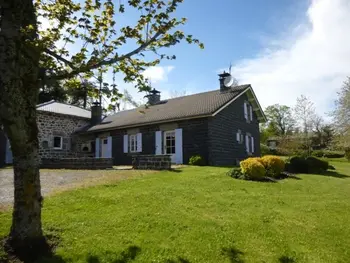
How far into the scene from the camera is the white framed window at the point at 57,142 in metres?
23.6

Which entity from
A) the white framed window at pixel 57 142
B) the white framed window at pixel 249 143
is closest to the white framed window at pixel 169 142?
the white framed window at pixel 249 143

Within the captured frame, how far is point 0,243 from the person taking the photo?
16.2 feet

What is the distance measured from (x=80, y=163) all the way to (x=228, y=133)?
9.59 m

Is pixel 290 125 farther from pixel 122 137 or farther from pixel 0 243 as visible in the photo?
pixel 0 243

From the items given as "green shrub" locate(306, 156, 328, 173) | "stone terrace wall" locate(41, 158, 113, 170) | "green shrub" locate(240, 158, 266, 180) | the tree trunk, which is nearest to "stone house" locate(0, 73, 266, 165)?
"stone terrace wall" locate(41, 158, 113, 170)

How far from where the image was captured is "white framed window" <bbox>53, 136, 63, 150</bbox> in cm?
2358

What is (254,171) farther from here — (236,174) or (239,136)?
(239,136)

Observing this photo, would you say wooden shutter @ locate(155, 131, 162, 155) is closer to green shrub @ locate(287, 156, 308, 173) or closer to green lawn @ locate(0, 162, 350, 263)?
green shrub @ locate(287, 156, 308, 173)

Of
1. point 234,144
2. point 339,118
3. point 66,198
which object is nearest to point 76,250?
point 66,198

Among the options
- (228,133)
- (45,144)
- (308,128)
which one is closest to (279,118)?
(308,128)

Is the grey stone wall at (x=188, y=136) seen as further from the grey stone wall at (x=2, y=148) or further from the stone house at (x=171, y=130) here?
the grey stone wall at (x=2, y=148)

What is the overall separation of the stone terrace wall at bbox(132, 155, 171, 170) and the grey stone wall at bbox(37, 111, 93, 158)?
9.89 metres

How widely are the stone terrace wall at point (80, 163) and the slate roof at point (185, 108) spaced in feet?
12.1

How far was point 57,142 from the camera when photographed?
78.3ft
